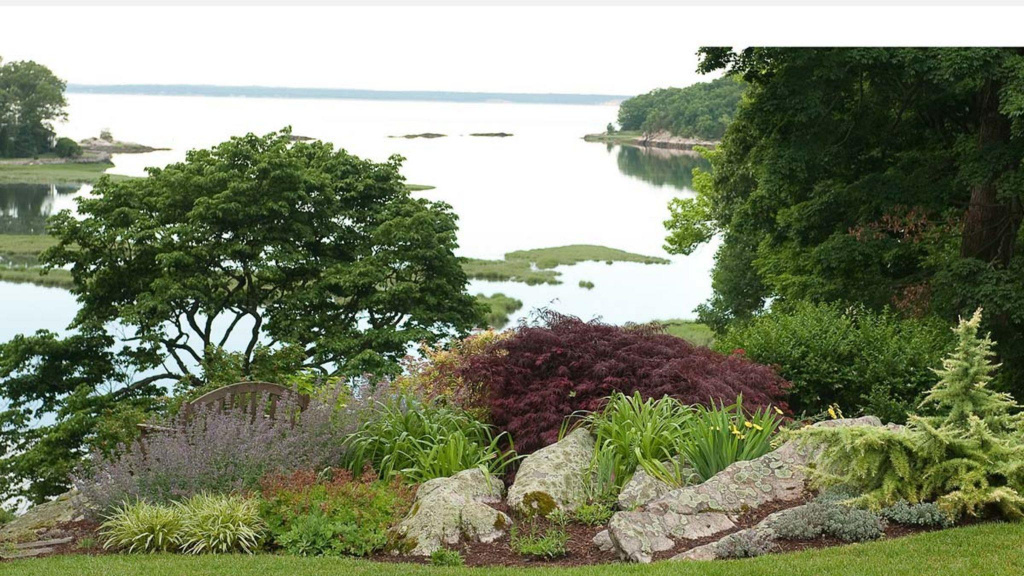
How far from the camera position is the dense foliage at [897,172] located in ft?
44.8

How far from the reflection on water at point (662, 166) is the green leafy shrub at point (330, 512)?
76227 mm

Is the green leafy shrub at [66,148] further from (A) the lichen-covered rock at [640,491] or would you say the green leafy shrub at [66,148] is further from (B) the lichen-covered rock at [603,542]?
(B) the lichen-covered rock at [603,542]

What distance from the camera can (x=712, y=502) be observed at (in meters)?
6.41

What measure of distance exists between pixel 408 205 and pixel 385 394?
548 inches

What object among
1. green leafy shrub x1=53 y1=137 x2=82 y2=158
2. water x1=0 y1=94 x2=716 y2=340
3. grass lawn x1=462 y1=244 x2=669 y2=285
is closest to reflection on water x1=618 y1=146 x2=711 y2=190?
water x1=0 y1=94 x2=716 y2=340

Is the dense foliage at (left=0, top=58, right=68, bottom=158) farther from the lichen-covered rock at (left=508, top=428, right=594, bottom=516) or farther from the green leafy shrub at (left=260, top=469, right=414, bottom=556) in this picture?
the lichen-covered rock at (left=508, top=428, right=594, bottom=516)

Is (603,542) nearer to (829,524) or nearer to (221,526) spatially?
(829,524)

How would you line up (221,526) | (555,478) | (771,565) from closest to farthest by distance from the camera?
(771,565) → (221,526) → (555,478)

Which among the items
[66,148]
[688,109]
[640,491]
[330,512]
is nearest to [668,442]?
[640,491]

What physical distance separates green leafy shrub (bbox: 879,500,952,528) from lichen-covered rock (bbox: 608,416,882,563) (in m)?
0.67

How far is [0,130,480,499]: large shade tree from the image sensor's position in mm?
20125

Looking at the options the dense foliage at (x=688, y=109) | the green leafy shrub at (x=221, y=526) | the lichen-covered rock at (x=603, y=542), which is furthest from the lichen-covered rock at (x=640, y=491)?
the dense foliage at (x=688, y=109)

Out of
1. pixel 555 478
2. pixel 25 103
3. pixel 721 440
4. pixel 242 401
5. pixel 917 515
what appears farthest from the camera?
pixel 25 103

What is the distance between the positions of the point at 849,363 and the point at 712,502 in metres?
4.01
